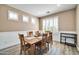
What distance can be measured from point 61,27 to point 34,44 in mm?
727

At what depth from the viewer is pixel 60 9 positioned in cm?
197

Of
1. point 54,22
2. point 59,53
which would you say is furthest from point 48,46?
point 54,22

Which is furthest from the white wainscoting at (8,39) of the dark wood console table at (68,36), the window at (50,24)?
the dark wood console table at (68,36)

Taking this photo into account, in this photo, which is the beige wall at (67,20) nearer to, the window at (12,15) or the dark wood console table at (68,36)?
the dark wood console table at (68,36)

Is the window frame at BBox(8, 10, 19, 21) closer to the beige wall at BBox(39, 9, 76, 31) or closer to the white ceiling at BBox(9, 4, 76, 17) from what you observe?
the white ceiling at BBox(9, 4, 76, 17)

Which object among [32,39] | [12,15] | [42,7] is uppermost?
[42,7]

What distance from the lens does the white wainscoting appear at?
1.88 metres

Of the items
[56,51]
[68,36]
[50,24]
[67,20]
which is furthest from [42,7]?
[56,51]

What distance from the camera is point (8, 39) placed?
6.32 ft

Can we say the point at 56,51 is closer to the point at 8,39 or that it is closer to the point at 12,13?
the point at 8,39

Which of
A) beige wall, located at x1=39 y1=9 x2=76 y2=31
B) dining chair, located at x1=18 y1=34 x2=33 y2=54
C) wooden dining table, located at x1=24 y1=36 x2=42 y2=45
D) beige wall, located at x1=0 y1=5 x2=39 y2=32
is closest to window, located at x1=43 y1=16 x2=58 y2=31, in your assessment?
beige wall, located at x1=39 y1=9 x2=76 y2=31

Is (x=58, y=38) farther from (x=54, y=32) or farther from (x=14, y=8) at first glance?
(x=14, y=8)

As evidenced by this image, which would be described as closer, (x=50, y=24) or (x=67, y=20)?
(x=67, y=20)
